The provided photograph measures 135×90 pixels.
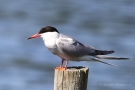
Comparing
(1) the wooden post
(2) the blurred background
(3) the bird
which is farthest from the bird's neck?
(2) the blurred background

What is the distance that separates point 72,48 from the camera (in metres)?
6.88

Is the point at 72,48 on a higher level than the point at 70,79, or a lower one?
higher

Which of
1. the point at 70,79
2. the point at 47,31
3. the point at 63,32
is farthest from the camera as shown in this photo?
the point at 63,32

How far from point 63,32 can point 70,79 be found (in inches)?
440

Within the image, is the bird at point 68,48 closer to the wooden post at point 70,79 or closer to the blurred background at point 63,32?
the wooden post at point 70,79

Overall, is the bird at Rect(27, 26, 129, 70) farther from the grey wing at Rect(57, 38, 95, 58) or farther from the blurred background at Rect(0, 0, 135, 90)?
the blurred background at Rect(0, 0, 135, 90)

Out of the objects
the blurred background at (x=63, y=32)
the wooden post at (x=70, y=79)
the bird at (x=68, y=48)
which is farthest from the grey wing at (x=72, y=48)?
the blurred background at (x=63, y=32)

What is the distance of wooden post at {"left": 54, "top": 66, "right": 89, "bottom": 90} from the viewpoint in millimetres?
6059

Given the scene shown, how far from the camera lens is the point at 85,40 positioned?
16.8m

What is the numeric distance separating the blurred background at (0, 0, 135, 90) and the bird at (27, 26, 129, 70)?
4442 millimetres

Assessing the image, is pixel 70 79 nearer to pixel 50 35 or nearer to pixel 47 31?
pixel 50 35

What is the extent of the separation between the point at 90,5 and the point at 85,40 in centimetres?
632

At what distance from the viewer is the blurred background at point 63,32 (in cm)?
1401

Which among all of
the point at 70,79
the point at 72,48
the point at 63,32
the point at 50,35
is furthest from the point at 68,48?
the point at 63,32
